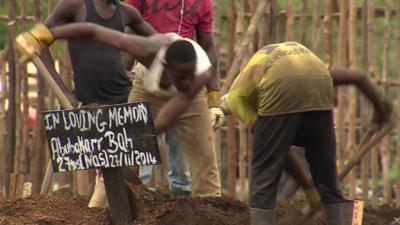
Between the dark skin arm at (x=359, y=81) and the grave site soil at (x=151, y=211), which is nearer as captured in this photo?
the dark skin arm at (x=359, y=81)

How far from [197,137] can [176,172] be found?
0.53 meters

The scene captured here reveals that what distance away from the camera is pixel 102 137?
5.52 metres

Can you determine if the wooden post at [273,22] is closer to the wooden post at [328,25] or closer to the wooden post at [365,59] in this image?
the wooden post at [328,25]

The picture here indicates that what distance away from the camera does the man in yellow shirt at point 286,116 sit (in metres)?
5.41

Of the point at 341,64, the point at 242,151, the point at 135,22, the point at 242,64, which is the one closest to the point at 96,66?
the point at 135,22

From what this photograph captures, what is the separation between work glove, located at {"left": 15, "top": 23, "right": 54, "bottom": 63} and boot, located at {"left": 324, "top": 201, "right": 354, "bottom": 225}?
175 centimetres

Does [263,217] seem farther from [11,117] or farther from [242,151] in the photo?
[11,117]

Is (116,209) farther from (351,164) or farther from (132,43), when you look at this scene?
(351,164)

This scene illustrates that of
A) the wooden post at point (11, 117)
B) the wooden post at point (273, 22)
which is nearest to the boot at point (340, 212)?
the wooden post at point (273, 22)

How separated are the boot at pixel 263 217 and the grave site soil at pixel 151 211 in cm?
43

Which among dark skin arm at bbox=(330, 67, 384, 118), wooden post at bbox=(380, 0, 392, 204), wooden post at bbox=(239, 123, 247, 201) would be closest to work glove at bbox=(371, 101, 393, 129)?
dark skin arm at bbox=(330, 67, 384, 118)

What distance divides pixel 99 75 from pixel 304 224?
1.50m

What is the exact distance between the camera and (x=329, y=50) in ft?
26.8

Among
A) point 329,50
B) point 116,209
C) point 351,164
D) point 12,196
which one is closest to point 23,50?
point 116,209
